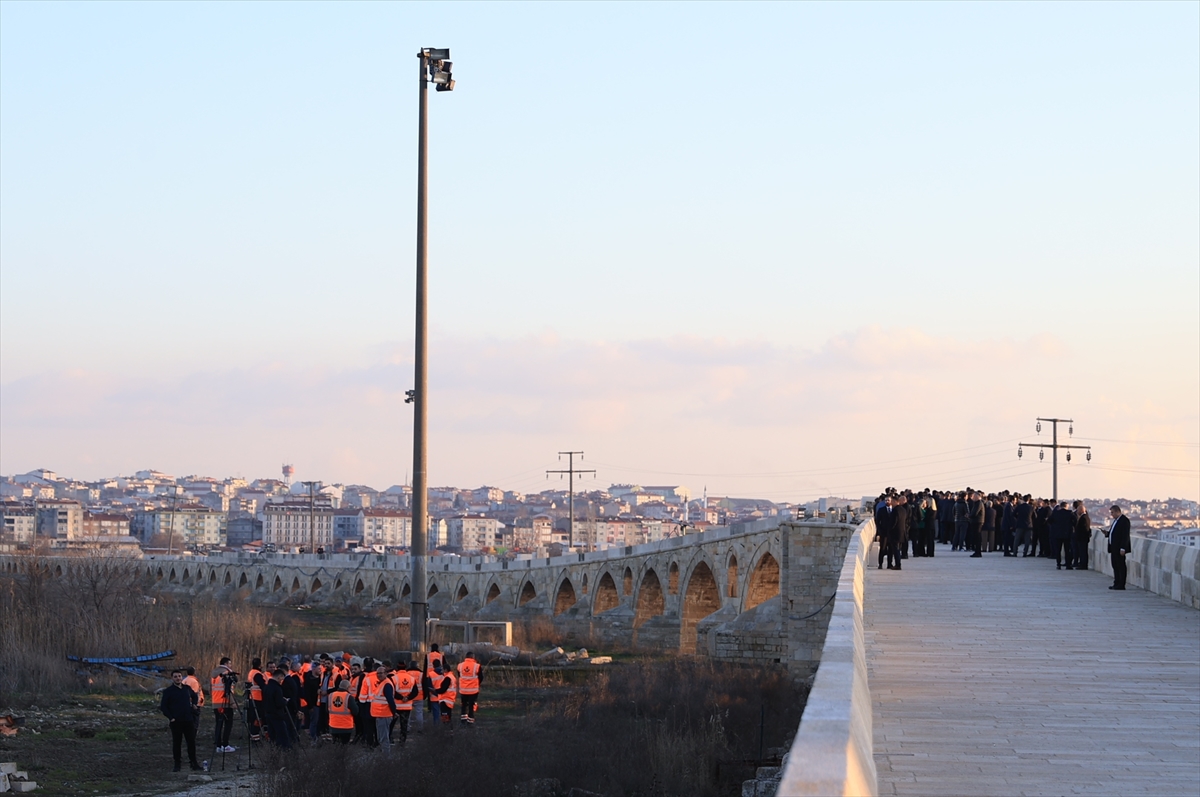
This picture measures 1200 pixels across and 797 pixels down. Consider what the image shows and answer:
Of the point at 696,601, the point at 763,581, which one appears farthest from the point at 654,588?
the point at 763,581

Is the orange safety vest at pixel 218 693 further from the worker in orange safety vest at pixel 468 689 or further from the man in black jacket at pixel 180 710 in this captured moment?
the worker in orange safety vest at pixel 468 689

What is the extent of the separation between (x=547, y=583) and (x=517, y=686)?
2584 centimetres

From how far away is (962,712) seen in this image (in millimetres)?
7996

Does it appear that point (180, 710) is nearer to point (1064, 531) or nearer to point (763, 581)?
point (1064, 531)

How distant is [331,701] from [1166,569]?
9693mm

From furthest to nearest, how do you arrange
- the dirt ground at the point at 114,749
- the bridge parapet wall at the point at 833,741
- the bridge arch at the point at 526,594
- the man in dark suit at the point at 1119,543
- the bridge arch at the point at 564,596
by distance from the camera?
the bridge arch at the point at 526,594 → the bridge arch at the point at 564,596 → the dirt ground at the point at 114,749 → the man in dark suit at the point at 1119,543 → the bridge parapet wall at the point at 833,741

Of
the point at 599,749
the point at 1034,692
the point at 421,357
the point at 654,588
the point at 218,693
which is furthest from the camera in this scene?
the point at 654,588

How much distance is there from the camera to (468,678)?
728 inches

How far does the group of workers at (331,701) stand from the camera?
53.1 ft

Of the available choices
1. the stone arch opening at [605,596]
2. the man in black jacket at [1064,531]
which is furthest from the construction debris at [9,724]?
the stone arch opening at [605,596]

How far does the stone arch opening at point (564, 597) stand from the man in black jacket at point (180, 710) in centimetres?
3334

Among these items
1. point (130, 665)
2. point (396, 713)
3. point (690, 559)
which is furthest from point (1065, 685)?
point (690, 559)

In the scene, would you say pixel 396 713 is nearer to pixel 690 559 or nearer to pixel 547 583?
pixel 690 559

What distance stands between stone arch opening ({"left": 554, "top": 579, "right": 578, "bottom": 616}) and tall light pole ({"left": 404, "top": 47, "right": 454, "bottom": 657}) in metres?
35.4
